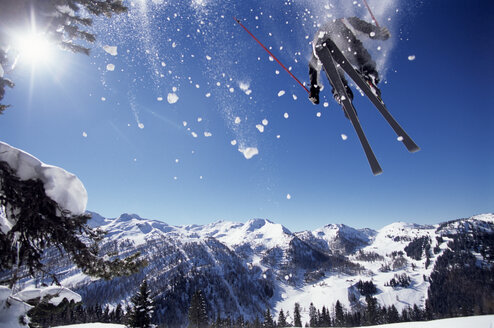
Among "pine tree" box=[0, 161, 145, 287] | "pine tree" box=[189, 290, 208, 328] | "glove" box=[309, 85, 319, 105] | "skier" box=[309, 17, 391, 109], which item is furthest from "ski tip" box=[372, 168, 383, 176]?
"pine tree" box=[189, 290, 208, 328]

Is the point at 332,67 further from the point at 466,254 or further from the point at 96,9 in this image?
the point at 466,254

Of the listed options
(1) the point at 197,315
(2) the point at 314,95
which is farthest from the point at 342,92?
(1) the point at 197,315

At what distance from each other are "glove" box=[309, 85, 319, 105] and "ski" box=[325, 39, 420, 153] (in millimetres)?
975

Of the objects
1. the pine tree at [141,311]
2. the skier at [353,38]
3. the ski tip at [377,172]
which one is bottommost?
the pine tree at [141,311]

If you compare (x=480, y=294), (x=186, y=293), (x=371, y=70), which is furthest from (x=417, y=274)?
(x=371, y=70)

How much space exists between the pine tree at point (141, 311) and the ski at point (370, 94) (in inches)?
905

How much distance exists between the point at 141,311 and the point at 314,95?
79.7 feet

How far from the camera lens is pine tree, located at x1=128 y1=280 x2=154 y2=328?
21047 mm

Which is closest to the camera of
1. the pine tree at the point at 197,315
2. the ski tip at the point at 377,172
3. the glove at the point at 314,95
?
the ski tip at the point at 377,172

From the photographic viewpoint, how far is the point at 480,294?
457ft

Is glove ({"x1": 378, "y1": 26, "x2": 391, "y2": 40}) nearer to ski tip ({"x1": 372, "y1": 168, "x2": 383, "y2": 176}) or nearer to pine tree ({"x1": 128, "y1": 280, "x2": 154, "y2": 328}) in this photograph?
ski tip ({"x1": 372, "y1": 168, "x2": 383, "y2": 176})

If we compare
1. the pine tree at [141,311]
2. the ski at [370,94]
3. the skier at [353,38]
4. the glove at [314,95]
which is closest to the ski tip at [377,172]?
the ski at [370,94]

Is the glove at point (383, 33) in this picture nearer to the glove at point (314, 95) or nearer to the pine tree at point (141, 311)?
the glove at point (314, 95)

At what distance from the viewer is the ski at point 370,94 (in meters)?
5.85
